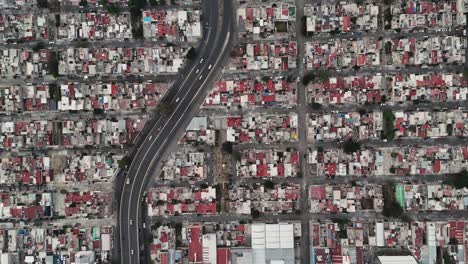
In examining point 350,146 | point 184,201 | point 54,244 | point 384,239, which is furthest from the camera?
point 54,244

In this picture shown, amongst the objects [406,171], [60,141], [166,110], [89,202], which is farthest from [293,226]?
[60,141]

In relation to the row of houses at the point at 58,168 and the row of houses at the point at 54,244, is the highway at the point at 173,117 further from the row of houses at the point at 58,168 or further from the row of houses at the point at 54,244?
the row of houses at the point at 58,168

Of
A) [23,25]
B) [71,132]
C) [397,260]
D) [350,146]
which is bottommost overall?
[397,260]

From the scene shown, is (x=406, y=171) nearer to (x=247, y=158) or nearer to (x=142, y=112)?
(x=247, y=158)

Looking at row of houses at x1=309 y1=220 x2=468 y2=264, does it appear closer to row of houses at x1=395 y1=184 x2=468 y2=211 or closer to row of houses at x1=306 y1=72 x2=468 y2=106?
row of houses at x1=395 y1=184 x2=468 y2=211

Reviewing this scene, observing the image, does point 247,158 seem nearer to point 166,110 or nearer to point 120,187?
point 166,110

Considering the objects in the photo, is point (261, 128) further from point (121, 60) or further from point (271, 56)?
point (121, 60)

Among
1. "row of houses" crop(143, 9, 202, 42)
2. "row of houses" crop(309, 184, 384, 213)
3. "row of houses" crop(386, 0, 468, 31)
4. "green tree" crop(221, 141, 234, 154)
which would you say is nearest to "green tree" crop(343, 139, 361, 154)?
"row of houses" crop(309, 184, 384, 213)

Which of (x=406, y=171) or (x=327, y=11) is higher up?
(x=327, y=11)

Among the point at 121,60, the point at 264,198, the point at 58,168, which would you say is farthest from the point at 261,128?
the point at 58,168

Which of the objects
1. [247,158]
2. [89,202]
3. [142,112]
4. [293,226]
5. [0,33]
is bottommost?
[293,226]
